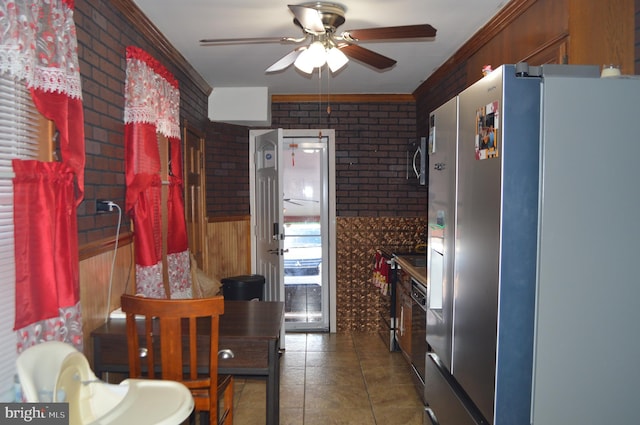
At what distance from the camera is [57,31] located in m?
1.74

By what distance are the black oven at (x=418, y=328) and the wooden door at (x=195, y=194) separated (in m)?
1.95

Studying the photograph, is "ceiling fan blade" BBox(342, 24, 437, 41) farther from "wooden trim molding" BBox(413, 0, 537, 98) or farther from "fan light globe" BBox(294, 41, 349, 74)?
"wooden trim molding" BBox(413, 0, 537, 98)

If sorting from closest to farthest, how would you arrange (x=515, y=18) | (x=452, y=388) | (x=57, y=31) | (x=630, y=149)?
(x=630, y=149)
(x=57, y=31)
(x=452, y=388)
(x=515, y=18)

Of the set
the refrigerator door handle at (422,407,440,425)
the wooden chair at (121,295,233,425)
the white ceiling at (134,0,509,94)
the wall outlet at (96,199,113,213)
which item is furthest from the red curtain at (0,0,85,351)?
the refrigerator door handle at (422,407,440,425)

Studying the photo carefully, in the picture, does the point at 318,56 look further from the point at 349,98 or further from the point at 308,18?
the point at 349,98

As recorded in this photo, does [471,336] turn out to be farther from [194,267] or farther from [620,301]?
[194,267]

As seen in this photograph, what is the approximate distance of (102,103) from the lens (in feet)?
7.67

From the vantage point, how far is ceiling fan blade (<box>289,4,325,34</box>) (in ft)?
6.69

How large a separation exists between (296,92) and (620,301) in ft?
13.0

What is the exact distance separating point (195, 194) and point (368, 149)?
1992 mm

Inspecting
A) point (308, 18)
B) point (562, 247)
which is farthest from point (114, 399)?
point (308, 18)

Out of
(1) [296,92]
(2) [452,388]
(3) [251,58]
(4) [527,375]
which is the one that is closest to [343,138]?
(1) [296,92]

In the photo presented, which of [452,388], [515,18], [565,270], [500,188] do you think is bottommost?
[452,388]

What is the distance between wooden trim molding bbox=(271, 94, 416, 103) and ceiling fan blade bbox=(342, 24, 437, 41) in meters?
2.64
